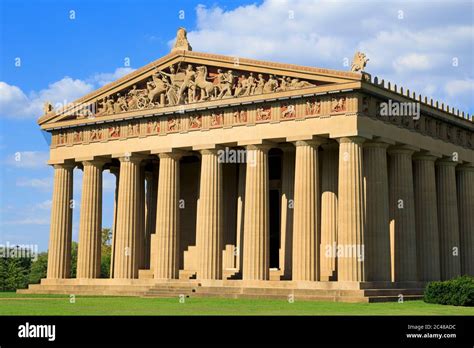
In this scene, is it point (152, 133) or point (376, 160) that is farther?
point (152, 133)

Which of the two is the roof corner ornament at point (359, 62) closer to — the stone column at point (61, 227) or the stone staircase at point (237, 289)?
the stone staircase at point (237, 289)

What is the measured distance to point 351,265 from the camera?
52000 mm

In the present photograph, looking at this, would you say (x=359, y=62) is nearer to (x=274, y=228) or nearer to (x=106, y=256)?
(x=274, y=228)

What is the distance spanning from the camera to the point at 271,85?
5669cm

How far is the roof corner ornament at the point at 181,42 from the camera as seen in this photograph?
205 ft

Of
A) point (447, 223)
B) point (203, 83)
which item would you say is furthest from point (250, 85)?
point (447, 223)

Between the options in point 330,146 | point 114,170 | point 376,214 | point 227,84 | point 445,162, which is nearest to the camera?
point 376,214

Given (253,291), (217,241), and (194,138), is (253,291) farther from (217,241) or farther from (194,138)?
(194,138)

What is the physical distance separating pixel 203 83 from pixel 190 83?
1.38m

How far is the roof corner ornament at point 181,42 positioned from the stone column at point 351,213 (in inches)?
662

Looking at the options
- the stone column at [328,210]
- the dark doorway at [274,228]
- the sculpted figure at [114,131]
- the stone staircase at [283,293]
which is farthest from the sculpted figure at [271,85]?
the sculpted figure at [114,131]
